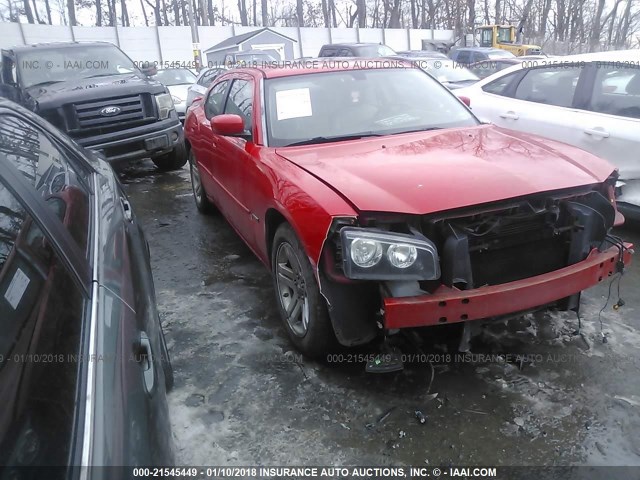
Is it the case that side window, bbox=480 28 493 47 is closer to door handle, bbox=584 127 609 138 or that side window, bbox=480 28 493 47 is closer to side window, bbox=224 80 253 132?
door handle, bbox=584 127 609 138

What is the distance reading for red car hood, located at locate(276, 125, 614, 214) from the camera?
2447 millimetres

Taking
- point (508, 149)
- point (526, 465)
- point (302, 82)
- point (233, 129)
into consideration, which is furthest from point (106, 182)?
point (526, 465)

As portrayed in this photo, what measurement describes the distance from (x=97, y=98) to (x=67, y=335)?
6.12 m

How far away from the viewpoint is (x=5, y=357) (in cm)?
128

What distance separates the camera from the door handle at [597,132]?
178 inches

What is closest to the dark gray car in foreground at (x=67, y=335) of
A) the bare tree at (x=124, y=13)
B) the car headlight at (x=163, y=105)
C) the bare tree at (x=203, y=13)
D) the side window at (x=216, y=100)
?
the side window at (x=216, y=100)

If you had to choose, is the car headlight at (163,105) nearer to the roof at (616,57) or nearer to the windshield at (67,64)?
the windshield at (67,64)

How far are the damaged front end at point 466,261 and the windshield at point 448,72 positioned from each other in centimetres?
952

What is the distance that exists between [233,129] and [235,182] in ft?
1.54

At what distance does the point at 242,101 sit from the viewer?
411 cm

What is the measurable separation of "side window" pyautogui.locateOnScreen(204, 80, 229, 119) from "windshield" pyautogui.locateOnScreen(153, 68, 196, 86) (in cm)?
792

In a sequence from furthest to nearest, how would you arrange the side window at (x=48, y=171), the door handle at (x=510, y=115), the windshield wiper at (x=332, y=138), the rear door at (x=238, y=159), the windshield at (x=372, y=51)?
the windshield at (x=372, y=51), the door handle at (x=510, y=115), the rear door at (x=238, y=159), the windshield wiper at (x=332, y=138), the side window at (x=48, y=171)

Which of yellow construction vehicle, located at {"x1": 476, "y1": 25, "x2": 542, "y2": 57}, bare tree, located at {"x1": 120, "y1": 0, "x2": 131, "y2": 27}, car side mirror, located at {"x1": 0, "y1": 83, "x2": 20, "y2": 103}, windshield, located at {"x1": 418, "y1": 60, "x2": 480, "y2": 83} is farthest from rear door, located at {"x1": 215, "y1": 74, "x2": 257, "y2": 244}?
bare tree, located at {"x1": 120, "y1": 0, "x2": 131, "y2": 27}

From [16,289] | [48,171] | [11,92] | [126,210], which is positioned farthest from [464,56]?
[16,289]
